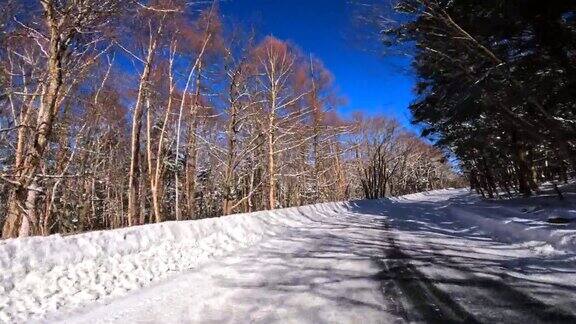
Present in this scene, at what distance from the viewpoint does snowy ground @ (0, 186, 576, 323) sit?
4.16 metres

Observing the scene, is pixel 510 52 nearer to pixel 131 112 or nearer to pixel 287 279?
pixel 287 279

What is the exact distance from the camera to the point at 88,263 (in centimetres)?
562

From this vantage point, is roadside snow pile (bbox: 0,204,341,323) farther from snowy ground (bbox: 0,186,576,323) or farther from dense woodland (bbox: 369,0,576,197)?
dense woodland (bbox: 369,0,576,197)

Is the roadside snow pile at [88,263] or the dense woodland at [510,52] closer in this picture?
the roadside snow pile at [88,263]

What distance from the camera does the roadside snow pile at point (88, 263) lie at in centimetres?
458

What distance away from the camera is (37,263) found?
500 centimetres

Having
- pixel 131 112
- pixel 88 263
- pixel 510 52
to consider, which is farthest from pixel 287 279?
pixel 131 112

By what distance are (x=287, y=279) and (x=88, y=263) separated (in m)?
2.83

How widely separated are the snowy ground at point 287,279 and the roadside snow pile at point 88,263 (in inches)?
0.6

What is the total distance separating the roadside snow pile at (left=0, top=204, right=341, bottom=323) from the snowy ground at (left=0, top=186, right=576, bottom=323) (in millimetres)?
16

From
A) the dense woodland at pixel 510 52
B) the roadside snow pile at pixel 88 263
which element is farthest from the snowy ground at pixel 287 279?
the dense woodland at pixel 510 52

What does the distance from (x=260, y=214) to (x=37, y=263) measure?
880 centimetres

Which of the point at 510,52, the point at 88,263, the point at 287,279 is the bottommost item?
the point at 287,279

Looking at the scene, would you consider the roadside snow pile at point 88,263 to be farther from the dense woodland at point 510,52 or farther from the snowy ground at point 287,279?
the dense woodland at point 510,52
